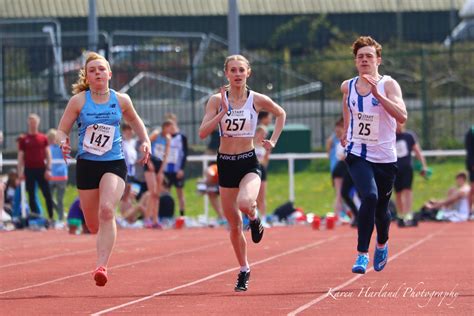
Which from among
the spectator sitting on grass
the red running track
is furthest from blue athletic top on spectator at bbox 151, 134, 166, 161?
the spectator sitting on grass

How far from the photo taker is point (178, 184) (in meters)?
23.5

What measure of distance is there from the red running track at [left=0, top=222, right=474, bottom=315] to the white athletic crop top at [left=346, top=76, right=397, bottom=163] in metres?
1.10

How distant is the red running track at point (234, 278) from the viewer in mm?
9688

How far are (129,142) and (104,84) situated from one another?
40.2 ft

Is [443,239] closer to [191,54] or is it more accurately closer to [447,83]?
[191,54]

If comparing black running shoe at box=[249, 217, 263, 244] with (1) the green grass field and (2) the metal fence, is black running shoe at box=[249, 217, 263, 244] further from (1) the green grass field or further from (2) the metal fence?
(2) the metal fence

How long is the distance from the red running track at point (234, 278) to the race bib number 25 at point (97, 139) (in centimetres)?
116

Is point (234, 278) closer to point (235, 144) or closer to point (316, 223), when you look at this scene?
point (235, 144)

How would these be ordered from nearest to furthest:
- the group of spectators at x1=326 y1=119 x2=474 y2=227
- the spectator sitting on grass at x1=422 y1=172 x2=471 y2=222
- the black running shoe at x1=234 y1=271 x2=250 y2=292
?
the black running shoe at x1=234 y1=271 x2=250 y2=292 < the group of spectators at x1=326 y1=119 x2=474 y2=227 < the spectator sitting on grass at x1=422 y1=172 x2=471 y2=222

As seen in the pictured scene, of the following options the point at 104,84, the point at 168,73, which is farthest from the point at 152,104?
the point at 104,84

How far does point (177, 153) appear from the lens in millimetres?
23312

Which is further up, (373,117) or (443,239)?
(373,117)

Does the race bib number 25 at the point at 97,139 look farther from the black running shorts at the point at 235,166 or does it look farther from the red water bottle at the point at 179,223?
the red water bottle at the point at 179,223

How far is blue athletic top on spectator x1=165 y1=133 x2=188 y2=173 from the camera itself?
76.0ft
